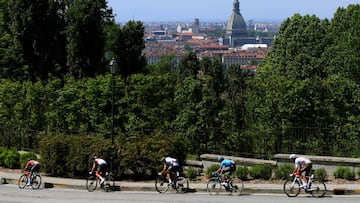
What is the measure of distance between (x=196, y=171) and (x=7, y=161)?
9.58 meters

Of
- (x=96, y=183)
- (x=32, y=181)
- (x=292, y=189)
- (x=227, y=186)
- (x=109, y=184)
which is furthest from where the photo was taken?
(x=32, y=181)

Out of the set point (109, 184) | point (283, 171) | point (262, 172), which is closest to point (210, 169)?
point (262, 172)

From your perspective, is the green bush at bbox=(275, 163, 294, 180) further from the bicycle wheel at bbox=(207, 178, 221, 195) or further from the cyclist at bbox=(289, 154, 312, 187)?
the bicycle wheel at bbox=(207, 178, 221, 195)

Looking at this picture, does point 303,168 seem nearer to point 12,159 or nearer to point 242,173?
point 242,173

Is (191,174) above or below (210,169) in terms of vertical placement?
below

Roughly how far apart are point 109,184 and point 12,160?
24.1ft

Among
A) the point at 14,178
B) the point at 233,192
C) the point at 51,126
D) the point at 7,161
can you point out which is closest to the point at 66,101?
the point at 51,126

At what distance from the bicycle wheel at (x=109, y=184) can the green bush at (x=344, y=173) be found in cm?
880

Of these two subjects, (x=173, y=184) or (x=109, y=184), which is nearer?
(x=173, y=184)

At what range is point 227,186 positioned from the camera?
23.8 metres

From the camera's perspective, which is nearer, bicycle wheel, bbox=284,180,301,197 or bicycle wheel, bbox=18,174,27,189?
bicycle wheel, bbox=284,180,301,197

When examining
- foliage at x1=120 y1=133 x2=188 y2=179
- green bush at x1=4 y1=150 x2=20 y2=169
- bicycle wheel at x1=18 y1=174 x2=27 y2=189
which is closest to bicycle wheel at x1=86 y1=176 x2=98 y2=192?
foliage at x1=120 y1=133 x2=188 y2=179

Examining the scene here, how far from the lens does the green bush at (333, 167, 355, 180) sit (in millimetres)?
25047

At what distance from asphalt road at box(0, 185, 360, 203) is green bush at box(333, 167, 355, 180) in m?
2.41
